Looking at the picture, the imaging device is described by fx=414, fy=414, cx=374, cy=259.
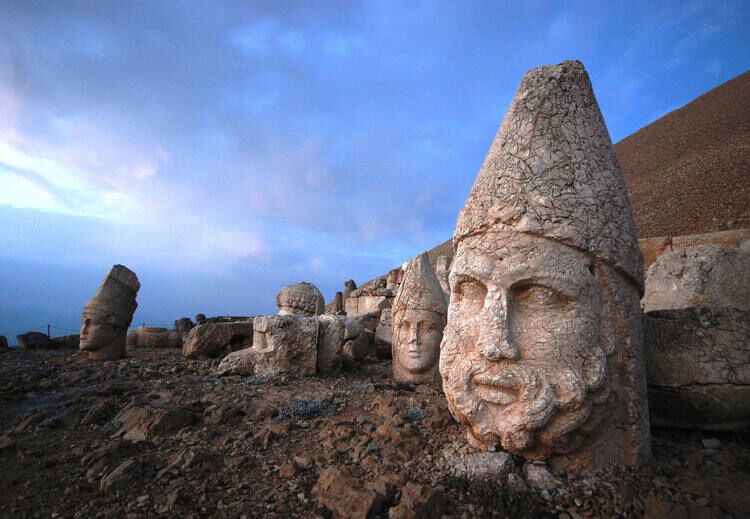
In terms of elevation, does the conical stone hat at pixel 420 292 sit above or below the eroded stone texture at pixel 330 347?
above

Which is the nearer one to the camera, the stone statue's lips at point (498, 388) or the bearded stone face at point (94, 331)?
the stone statue's lips at point (498, 388)

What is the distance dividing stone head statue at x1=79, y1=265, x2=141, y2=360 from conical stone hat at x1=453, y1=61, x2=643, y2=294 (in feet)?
27.4

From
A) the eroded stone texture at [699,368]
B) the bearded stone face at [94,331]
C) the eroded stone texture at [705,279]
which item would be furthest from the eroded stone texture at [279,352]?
the eroded stone texture at [705,279]

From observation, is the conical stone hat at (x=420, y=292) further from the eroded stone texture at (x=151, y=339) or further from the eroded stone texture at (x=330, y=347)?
the eroded stone texture at (x=151, y=339)

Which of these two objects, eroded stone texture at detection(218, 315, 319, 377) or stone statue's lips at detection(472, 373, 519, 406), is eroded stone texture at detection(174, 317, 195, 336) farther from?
stone statue's lips at detection(472, 373, 519, 406)

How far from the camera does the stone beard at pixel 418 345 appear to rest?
585 cm

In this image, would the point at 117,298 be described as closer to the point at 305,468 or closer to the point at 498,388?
the point at 305,468

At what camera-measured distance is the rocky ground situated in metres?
2.43

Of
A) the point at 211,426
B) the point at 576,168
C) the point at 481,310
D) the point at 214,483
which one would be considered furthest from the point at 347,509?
the point at 576,168

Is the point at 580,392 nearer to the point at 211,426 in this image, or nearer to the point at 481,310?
the point at 481,310

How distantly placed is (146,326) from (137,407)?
926 cm

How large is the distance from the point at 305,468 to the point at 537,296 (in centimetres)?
206

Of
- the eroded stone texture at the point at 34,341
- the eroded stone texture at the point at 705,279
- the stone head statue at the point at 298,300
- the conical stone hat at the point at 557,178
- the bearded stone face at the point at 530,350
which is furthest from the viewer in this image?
the eroded stone texture at the point at 34,341

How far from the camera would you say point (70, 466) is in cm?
313
